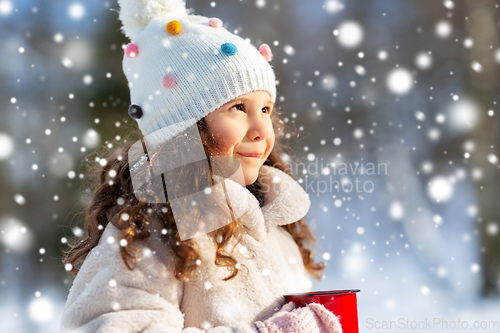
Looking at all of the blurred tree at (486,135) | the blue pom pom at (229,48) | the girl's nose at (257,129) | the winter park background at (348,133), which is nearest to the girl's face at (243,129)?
the girl's nose at (257,129)

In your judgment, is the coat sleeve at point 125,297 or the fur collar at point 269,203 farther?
the fur collar at point 269,203

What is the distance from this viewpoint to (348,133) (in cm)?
167

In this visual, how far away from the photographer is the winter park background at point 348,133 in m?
A: 1.54

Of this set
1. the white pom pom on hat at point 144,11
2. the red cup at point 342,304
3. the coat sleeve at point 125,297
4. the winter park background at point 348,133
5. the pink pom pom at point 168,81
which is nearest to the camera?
the coat sleeve at point 125,297

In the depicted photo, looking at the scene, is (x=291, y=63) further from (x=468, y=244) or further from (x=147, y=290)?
(x=147, y=290)

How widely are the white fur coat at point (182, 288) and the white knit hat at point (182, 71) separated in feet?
0.67

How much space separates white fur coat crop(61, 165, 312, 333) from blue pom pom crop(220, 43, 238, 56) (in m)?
0.30

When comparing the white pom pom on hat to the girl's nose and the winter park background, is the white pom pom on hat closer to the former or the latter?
the girl's nose

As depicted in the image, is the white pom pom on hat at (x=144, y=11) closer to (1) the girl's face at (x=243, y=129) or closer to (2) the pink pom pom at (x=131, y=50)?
(2) the pink pom pom at (x=131, y=50)

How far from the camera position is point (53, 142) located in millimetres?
1541

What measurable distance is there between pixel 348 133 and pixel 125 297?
134cm

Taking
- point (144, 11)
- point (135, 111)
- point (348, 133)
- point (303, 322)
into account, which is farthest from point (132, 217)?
point (348, 133)

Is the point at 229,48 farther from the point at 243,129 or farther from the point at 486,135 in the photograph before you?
the point at 486,135

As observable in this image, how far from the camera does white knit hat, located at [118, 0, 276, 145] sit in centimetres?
79
